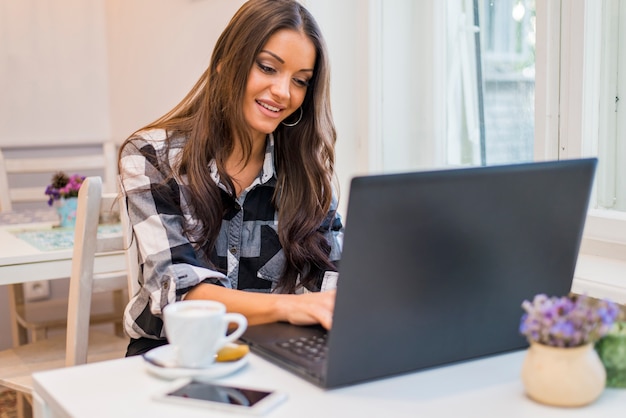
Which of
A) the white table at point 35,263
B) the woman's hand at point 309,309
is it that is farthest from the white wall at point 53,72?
the woman's hand at point 309,309

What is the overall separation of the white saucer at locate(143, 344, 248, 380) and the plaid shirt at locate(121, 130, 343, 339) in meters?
0.33

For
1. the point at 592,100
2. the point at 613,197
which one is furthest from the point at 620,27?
the point at 613,197

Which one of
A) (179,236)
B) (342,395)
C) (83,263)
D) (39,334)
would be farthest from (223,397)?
(39,334)

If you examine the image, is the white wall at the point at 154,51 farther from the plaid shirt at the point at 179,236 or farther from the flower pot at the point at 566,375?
the flower pot at the point at 566,375

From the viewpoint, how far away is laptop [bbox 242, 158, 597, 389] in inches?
32.6

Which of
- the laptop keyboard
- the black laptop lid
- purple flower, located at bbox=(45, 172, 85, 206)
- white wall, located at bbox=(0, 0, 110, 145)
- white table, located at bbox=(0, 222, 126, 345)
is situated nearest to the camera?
the black laptop lid

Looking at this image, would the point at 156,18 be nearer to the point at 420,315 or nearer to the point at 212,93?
the point at 212,93

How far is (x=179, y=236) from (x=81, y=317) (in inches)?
20.0

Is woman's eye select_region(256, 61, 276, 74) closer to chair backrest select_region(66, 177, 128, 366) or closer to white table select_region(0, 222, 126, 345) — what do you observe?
chair backrest select_region(66, 177, 128, 366)

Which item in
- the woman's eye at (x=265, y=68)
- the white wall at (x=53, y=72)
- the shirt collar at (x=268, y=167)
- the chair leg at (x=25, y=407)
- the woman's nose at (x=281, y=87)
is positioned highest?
the white wall at (x=53, y=72)

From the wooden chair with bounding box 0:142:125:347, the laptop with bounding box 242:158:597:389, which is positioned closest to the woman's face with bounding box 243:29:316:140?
the laptop with bounding box 242:158:597:389

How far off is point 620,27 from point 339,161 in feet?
3.17

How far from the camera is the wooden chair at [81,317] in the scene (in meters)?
1.69

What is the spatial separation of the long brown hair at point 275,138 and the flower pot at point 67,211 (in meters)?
0.86
